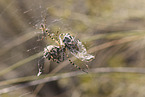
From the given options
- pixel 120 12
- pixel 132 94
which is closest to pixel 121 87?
pixel 132 94

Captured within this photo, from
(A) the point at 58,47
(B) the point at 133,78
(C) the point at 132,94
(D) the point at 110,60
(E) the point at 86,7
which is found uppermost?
(E) the point at 86,7

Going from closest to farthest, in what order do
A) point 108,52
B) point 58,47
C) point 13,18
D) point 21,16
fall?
1. point 58,47
2. point 21,16
3. point 13,18
4. point 108,52

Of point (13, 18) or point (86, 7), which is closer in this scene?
point (13, 18)

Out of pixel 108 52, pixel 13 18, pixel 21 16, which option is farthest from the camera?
pixel 108 52

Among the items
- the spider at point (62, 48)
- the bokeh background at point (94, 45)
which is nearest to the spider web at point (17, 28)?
the bokeh background at point (94, 45)

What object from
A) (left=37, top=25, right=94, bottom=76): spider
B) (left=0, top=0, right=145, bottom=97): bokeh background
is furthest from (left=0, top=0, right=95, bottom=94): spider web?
(left=37, top=25, right=94, bottom=76): spider

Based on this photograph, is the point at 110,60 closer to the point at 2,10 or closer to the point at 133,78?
the point at 133,78

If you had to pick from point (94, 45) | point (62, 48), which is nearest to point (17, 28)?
point (94, 45)

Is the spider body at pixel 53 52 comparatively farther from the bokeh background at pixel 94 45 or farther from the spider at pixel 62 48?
the bokeh background at pixel 94 45
